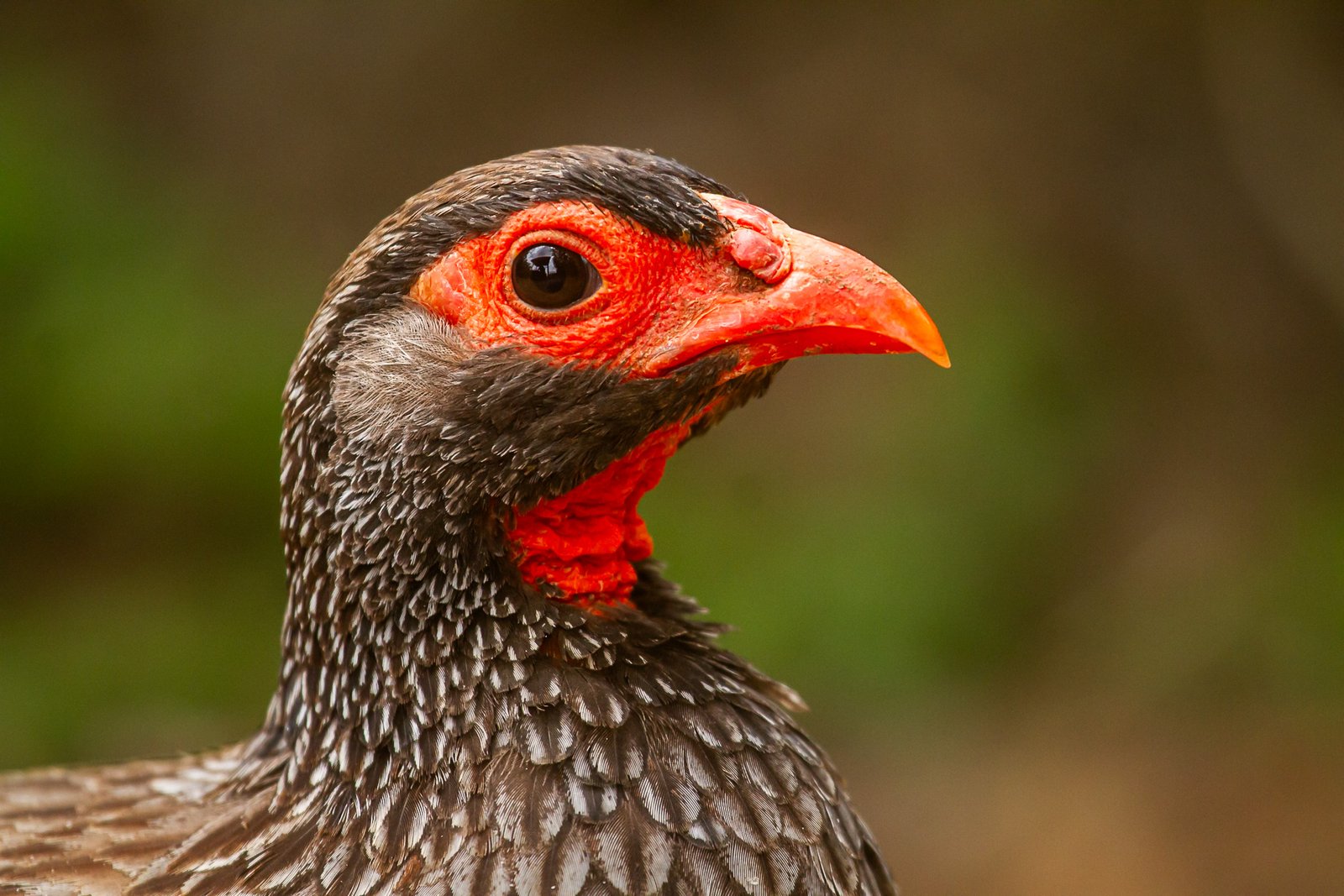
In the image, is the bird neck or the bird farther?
the bird neck

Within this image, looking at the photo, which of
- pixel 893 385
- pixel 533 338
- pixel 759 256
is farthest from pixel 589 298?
pixel 893 385

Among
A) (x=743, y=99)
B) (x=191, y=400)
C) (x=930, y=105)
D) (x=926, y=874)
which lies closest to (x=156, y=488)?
(x=191, y=400)

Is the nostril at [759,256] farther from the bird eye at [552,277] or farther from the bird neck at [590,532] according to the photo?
the bird neck at [590,532]

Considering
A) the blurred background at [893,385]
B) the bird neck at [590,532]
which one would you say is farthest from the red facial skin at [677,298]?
the blurred background at [893,385]

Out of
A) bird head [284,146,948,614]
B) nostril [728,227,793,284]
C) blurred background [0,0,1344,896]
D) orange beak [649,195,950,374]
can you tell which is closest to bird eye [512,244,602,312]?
bird head [284,146,948,614]

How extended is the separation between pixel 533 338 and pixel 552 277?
0.16 meters

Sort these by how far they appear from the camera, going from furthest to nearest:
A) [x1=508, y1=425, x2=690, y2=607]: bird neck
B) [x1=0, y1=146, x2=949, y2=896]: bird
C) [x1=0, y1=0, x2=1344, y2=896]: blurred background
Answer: [x1=0, y1=0, x2=1344, y2=896]: blurred background → [x1=508, y1=425, x2=690, y2=607]: bird neck → [x1=0, y1=146, x2=949, y2=896]: bird

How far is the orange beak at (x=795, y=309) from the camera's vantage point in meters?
3.24

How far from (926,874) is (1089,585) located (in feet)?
9.04

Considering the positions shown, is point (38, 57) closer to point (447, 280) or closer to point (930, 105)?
point (930, 105)

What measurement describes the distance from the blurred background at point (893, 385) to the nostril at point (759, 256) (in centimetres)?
553

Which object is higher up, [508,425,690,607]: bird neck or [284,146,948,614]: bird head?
[284,146,948,614]: bird head

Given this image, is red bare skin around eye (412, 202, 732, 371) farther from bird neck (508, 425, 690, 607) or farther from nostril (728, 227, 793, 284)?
bird neck (508, 425, 690, 607)

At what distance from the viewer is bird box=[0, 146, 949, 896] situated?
3193mm
